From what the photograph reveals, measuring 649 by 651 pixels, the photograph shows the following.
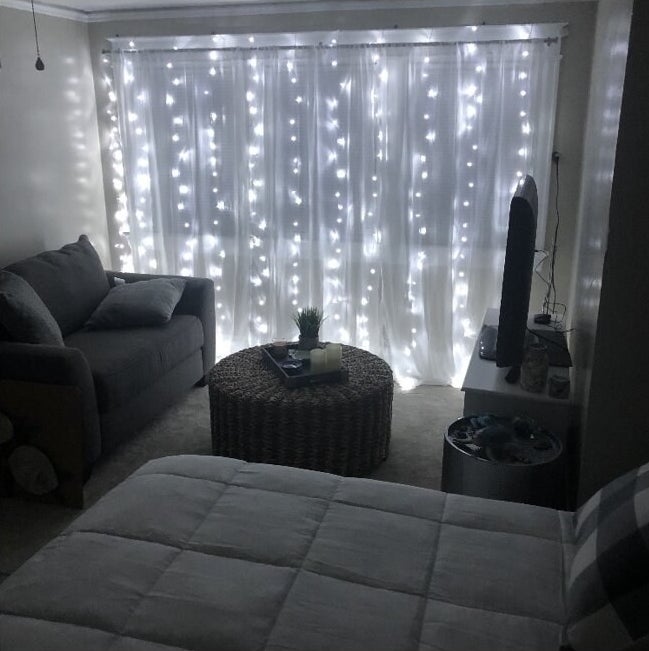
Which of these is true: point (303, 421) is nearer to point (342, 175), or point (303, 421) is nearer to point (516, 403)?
point (516, 403)

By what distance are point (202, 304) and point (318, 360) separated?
1.21 metres

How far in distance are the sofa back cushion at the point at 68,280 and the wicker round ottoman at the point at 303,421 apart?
1022mm

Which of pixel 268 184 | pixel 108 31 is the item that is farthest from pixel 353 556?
pixel 108 31

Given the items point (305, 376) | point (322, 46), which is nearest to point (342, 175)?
point (322, 46)

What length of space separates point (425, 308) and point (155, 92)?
2.20 metres

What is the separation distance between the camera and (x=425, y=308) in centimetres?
424

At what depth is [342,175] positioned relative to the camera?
4.16m

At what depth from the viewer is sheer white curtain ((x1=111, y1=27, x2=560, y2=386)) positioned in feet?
12.7

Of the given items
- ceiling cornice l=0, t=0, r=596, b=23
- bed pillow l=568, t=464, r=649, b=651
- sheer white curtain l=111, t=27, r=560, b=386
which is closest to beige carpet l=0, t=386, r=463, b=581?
sheer white curtain l=111, t=27, r=560, b=386

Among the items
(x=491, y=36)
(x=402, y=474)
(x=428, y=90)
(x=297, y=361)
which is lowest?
(x=402, y=474)

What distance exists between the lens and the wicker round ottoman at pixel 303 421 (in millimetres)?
2943

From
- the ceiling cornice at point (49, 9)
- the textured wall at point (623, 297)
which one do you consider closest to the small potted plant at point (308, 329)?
the textured wall at point (623, 297)

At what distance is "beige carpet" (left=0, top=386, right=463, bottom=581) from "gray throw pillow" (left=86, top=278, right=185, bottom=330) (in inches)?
21.7

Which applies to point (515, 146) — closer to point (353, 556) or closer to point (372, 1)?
point (372, 1)
